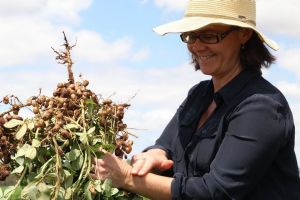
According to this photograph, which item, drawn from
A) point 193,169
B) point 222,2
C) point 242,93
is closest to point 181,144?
point 193,169

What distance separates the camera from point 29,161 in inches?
131

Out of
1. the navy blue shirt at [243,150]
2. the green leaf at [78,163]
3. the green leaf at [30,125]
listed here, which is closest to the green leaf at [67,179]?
the green leaf at [78,163]

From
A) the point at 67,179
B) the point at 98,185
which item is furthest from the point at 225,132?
the point at 67,179

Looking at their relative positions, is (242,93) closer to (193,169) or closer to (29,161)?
(193,169)

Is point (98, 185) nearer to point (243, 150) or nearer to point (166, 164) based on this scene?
point (166, 164)

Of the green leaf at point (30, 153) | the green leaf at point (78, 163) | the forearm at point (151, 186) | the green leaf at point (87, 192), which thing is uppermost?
the green leaf at point (30, 153)

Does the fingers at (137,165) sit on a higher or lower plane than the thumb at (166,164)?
higher

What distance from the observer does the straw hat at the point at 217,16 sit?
139 inches

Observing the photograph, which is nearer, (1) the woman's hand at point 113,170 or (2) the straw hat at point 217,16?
Answer: (1) the woman's hand at point 113,170

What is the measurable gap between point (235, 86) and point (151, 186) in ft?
2.02

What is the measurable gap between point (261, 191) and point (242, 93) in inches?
17.8

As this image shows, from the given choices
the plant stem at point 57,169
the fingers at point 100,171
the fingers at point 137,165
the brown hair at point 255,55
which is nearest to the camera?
the plant stem at point 57,169

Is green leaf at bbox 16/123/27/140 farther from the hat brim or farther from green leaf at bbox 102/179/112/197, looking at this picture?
the hat brim

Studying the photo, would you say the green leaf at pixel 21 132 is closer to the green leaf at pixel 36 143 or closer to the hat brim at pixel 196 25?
the green leaf at pixel 36 143
